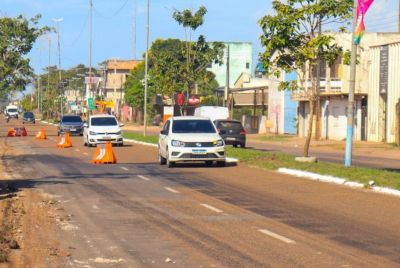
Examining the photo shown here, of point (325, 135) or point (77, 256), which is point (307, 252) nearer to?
point (77, 256)

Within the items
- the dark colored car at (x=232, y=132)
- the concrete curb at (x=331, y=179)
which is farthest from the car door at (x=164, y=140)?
the dark colored car at (x=232, y=132)

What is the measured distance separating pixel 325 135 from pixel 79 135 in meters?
19.0

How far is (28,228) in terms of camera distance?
13.4 meters

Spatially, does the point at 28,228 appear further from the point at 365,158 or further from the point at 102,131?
the point at 102,131

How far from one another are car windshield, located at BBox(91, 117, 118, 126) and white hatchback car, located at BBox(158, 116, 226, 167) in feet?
57.8

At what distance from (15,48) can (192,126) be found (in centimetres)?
3315

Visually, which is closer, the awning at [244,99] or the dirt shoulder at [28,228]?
the dirt shoulder at [28,228]

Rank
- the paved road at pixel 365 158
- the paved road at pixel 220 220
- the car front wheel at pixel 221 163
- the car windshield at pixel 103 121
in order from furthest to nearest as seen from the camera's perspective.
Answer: the car windshield at pixel 103 121 → the paved road at pixel 365 158 → the car front wheel at pixel 221 163 → the paved road at pixel 220 220

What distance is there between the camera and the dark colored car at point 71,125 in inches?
2552

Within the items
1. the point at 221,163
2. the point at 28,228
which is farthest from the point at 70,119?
the point at 28,228

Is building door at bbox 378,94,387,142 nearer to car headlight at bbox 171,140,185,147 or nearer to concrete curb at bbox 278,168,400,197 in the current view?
car headlight at bbox 171,140,185,147

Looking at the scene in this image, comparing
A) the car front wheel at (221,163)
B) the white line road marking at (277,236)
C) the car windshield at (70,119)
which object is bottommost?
the car front wheel at (221,163)

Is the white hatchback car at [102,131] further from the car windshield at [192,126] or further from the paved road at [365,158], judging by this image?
the car windshield at [192,126]

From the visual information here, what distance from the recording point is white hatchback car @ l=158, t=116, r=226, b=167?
29.2 metres
